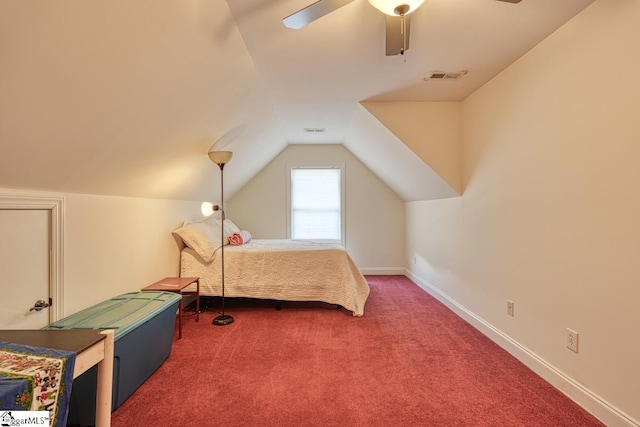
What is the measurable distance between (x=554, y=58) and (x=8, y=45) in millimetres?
2778

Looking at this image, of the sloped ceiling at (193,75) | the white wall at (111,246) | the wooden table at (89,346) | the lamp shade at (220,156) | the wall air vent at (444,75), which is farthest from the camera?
the lamp shade at (220,156)

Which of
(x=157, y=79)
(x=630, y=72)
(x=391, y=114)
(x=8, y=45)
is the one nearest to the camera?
(x=8, y=45)

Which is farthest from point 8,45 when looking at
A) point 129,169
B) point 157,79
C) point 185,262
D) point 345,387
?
point 185,262

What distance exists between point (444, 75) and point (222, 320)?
3.11 m

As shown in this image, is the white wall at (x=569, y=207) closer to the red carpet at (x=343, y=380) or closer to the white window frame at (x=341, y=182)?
the red carpet at (x=343, y=380)

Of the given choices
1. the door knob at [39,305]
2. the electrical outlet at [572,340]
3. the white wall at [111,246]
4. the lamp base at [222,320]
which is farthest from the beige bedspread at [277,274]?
the electrical outlet at [572,340]

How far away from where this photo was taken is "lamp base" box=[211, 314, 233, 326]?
2.96m

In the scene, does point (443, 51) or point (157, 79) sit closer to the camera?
point (157, 79)

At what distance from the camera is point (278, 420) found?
160cm

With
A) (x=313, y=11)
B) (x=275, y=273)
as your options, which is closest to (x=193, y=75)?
(x=313, y=11)

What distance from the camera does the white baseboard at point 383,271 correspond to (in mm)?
5105

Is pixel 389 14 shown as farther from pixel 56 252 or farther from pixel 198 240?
pixel 198 240

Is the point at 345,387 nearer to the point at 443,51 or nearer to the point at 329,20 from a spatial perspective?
the point at 329,20

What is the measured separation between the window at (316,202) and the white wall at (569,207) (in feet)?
8.89
